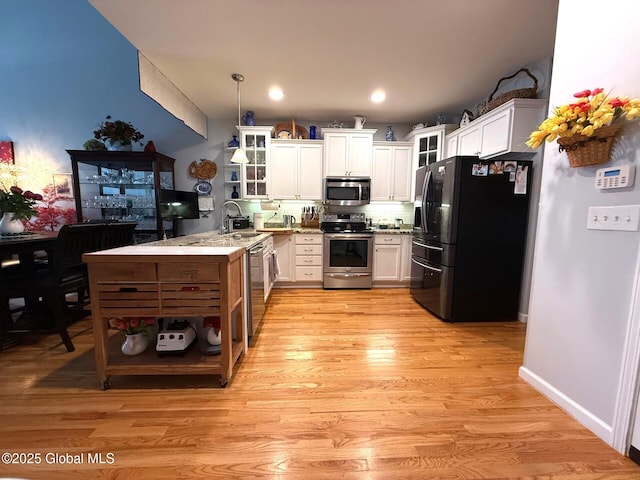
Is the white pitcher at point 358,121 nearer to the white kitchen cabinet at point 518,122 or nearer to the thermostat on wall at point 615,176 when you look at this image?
the white kitchen cabinet at point 518,122

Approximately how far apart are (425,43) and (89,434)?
355 cm

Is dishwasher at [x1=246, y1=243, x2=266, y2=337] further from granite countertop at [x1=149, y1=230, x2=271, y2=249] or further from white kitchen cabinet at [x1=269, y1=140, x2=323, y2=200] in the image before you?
white kitchen cabinet at [x1=269, y1=140, x2=323, y2=200]

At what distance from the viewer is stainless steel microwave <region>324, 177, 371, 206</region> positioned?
3814 millimetres

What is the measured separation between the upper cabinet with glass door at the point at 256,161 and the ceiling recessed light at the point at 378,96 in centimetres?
152

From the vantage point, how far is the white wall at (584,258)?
1195mm

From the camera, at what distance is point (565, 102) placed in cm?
148

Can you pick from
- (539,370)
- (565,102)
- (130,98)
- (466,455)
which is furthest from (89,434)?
(130,98)

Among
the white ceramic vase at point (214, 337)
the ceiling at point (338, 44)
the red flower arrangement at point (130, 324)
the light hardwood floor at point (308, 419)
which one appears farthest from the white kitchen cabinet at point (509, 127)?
the red flower arrangement at point (130, 324)

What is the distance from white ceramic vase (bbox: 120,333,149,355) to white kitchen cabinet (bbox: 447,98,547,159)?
363 cm

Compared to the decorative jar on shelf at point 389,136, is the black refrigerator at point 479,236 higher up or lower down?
lower down

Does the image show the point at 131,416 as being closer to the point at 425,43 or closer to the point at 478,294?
the point at 478,294

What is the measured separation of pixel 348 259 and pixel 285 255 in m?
0.94

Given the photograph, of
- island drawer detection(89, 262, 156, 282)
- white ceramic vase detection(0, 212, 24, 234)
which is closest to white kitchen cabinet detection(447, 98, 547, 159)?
island drawer detection(89, 262, 156, 282)

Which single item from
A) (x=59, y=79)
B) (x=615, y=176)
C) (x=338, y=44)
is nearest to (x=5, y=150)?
(x=59, y=79)
